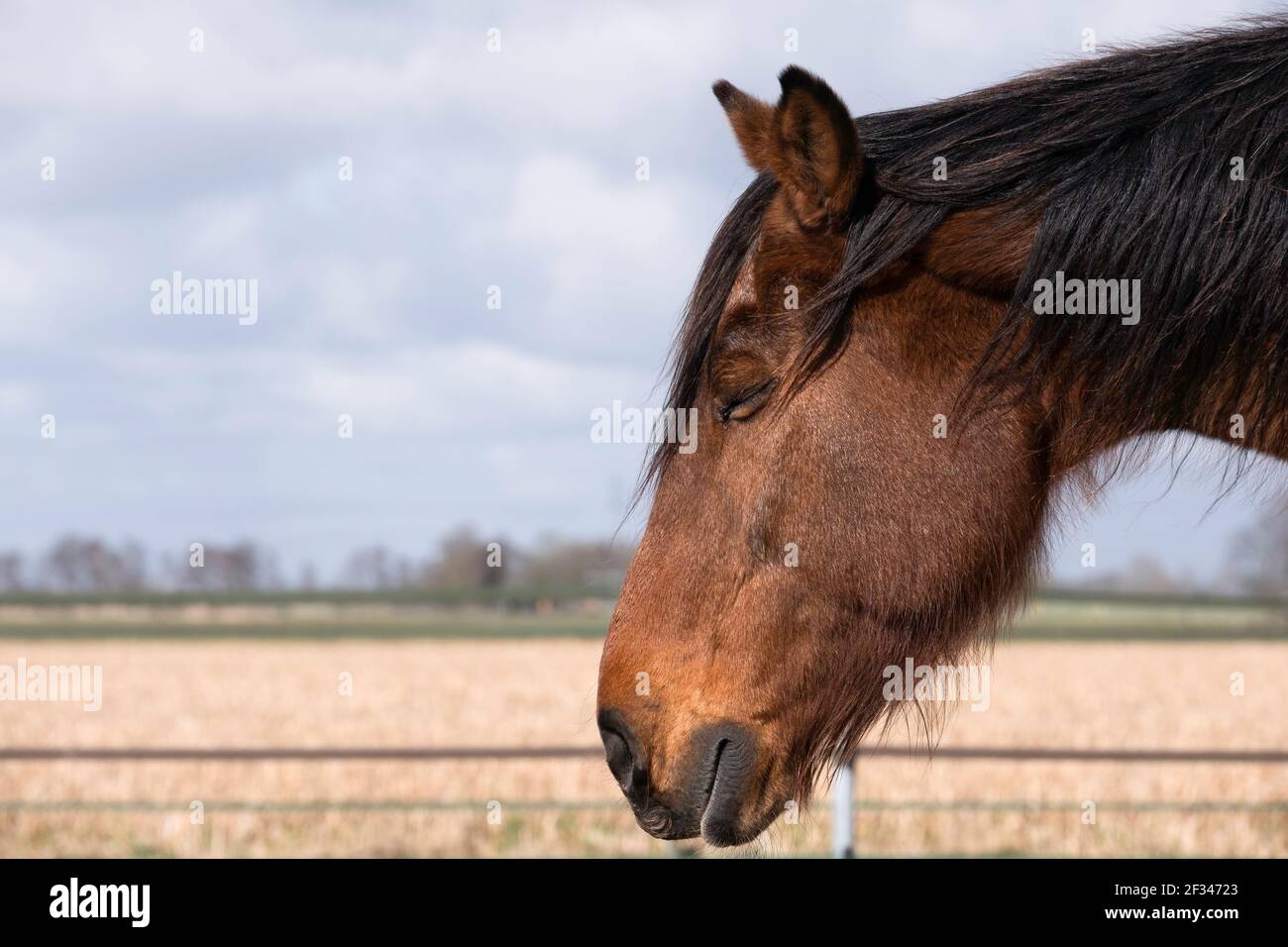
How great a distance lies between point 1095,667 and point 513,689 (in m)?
16.4

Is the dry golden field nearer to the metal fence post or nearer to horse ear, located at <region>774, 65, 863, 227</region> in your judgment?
the metal fence post

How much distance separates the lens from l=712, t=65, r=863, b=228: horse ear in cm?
231

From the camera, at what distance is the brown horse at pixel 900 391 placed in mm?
2289

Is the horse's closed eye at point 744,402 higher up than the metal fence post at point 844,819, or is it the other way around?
the horse's closed eye at point 744,402

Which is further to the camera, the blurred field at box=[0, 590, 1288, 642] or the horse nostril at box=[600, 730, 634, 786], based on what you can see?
the blurred field at box=[0, 590, 1288, 642]

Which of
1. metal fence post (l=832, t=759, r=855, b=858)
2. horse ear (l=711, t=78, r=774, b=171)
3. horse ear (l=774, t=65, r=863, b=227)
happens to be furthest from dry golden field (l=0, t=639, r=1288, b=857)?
horse ear (l=711, t=78, r=774, b=171)

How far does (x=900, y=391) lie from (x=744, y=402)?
0.34 metres

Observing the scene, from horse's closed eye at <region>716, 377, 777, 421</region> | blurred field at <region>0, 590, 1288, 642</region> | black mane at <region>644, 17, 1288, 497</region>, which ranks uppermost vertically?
black mane at <region>644, 17, 1288, 497</region>

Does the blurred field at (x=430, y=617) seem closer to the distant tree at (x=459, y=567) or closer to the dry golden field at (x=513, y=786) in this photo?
the distant tree at (x=459, y=567)

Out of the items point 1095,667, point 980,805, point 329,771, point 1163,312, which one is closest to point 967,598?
point 1163,312

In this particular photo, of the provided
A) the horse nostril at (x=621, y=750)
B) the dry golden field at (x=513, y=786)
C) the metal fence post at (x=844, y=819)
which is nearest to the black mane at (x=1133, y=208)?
the horse nostril at (x=621, y=750)

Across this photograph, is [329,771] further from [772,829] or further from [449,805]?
[772,829]

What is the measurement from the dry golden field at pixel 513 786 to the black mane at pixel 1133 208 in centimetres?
132

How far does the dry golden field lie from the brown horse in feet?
1.71
